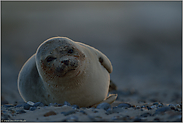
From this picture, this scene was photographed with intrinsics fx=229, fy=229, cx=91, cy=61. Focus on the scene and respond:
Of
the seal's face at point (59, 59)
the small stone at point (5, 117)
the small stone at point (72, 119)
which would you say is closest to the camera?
the small stone at point (72, 119)

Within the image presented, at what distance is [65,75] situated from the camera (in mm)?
2857

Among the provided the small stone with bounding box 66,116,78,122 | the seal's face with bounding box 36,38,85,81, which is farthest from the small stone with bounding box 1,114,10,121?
the seal's face with bounding box 36,38,85,81

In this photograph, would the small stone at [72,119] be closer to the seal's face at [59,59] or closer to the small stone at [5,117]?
the small stone at [5,117]

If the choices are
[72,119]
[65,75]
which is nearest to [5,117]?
[72,119]

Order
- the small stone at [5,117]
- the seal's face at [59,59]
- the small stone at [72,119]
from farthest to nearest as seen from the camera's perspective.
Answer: the seal's face at [59,59], the small stone at [5,117], the small stone at [72,119]

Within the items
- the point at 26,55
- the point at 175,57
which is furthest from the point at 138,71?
the point at 26,55

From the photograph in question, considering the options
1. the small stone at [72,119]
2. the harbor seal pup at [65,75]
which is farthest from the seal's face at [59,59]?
the small stone at [72,119]

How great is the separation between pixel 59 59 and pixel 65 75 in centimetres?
24

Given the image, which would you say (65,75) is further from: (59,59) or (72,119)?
(72,119)

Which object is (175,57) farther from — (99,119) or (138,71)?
(99,119)

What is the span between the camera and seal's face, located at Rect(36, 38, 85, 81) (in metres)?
2.74

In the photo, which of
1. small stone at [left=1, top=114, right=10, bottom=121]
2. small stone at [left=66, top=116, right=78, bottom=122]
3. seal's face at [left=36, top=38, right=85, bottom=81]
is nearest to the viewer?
small stone at [left=66, top=116, right=78, bottom=122]

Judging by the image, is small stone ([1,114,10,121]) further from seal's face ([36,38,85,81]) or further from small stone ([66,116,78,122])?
seal's face ([36,38,85,81])

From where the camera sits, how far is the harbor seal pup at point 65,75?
2790 millimetres
